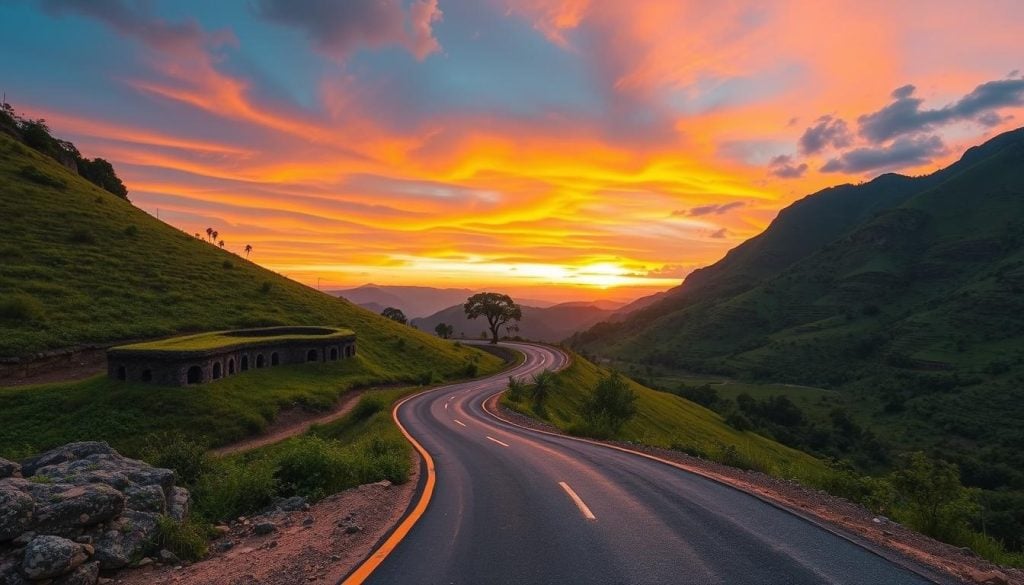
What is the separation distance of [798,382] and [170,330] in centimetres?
15340

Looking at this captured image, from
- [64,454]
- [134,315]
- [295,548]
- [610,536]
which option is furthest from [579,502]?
[134,315]

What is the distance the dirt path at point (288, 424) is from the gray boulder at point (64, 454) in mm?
20032

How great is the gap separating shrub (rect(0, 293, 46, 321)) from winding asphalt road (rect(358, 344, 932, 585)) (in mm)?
40889

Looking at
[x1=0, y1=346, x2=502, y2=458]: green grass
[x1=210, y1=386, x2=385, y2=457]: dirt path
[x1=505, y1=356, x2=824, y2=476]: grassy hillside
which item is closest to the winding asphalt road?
[x1=505, y1=356, x2=824, y2=476]: grassy hillside

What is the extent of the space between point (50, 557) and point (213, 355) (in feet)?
108

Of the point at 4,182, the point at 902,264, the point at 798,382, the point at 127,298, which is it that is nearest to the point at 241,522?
the point at 127,298

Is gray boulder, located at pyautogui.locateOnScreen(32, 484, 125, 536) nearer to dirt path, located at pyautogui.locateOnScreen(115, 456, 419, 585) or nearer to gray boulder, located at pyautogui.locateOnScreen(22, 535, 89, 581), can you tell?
gray boulder, located at pyautogui.locateOnScreen(22, 535, 89, 581)

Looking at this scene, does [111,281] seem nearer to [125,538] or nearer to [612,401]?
[612,401]

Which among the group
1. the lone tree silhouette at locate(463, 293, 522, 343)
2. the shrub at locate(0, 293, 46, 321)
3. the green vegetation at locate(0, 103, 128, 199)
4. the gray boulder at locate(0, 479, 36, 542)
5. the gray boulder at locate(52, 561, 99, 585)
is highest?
the green vegetation at locate(0, 103, 128, 199)

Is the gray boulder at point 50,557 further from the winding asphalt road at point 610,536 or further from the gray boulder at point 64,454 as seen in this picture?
the gray boulder at point 64,454

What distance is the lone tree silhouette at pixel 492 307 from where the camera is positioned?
295 feet

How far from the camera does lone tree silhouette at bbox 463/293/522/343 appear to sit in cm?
9000

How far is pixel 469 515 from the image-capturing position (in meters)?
9.02

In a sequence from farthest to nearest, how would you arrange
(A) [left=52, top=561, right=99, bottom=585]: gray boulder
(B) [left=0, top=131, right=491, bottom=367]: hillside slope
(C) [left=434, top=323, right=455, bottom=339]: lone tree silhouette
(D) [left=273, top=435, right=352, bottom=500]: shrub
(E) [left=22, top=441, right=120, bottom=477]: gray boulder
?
(C) [left=434, top=323, right=455, bottom=339]: lone tree silhouette < (B) [left=0, top=131, right=491, bottom=367]: hillside slope < (D) [left=273, top=435, right=352, bottom=500]: shrub < (E) [left=22, top=441, right=120, bottom=477]: gray boulder < (A) [left=52, top=561, right=99, bottom=585]: gray boulder
